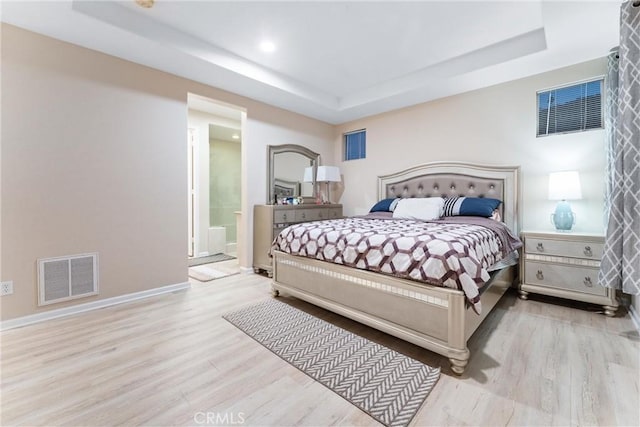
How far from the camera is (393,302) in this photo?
1.80 meters

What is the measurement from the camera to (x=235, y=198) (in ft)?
18.7

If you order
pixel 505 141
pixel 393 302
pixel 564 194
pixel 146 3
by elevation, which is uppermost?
pixel 146 3

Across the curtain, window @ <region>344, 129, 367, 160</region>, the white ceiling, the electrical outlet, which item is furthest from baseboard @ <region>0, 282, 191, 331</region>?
the curtain

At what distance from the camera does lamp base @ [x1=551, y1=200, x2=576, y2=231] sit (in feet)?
8.46

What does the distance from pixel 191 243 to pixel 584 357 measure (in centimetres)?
495

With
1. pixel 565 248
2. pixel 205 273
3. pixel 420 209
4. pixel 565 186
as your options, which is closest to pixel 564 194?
pixel 565 186

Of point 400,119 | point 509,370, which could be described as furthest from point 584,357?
point 400,119

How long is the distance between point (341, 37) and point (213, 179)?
3.66m

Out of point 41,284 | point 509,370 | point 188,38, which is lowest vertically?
point 509,370

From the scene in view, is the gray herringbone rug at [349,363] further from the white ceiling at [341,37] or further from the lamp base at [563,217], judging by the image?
the white ceiling at [341,37]

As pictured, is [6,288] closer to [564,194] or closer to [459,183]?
[459,183]

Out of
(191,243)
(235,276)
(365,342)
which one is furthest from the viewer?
(191,243)

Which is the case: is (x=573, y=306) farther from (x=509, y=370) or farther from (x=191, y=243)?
(x=191, y=243)

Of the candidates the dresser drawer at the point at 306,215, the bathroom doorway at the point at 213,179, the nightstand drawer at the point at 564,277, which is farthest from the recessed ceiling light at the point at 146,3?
the nightstand drawer at the point at 564,277
